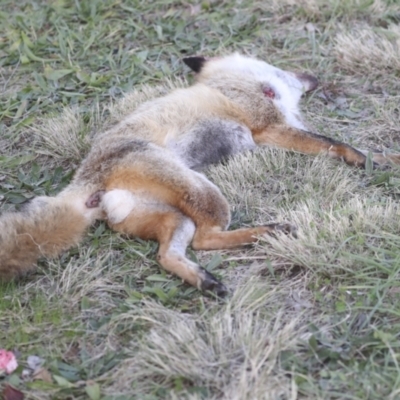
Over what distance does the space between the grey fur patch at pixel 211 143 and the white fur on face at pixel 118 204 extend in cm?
72

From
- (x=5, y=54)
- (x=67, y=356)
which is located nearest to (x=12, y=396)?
(x=67, y=356)

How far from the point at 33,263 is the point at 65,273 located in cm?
20

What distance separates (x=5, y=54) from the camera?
6.83 m

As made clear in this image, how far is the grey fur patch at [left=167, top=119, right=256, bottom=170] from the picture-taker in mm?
4945

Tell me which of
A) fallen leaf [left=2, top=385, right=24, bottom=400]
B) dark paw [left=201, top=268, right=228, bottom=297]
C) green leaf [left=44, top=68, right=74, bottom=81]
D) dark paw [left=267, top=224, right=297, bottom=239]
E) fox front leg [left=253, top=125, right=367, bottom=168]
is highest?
dark paw [left=267, top=224, right=297, bottom=239]

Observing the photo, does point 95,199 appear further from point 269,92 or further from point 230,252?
point 269,92

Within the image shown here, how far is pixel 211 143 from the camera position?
5.11 meters

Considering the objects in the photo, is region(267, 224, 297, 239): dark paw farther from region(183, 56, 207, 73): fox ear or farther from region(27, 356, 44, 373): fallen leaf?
region(183, 56, 207, 73): fox ear

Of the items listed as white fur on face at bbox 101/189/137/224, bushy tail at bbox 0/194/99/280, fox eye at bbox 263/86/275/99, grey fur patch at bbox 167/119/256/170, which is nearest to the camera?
bushy tail at bbox 0/194/99/280

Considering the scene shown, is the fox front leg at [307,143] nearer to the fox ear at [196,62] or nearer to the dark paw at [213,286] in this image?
the fox ear at [196,62]

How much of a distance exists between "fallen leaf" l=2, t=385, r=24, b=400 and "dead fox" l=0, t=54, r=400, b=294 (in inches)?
33.3

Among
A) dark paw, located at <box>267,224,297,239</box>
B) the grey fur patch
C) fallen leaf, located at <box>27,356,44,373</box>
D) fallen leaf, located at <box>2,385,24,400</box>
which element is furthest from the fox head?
fallen leaf, located at <box>2,385,24,400</box>

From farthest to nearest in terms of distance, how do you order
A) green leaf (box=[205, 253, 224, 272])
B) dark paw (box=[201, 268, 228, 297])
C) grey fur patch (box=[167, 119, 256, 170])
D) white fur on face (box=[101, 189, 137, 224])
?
grey fur patch (box=[167, 119, 256, 170]) → white fur on face (box=[101, 189, 137, 224]) → green leaf (box=[205, 253, 224, 272]) → dark paw (box=[201, 268, 228, 297])

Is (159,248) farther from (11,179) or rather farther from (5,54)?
(5,54)
